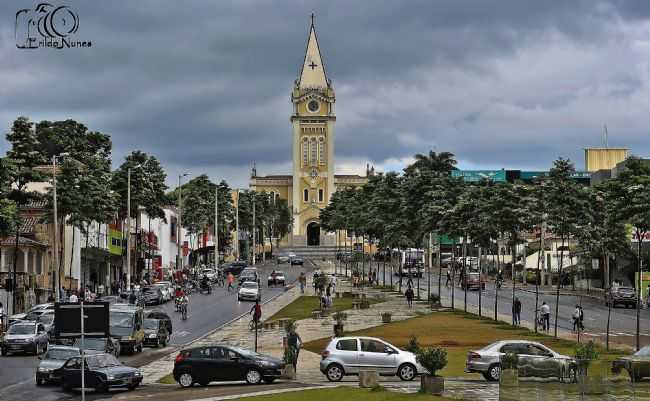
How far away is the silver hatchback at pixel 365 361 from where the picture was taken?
43.0 metres

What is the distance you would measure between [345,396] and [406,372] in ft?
23.1

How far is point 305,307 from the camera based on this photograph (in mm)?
85188

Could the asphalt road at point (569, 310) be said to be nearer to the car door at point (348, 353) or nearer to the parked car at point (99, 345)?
the car door at point (348, 353)

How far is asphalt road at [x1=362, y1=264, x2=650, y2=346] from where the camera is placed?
65062 mm

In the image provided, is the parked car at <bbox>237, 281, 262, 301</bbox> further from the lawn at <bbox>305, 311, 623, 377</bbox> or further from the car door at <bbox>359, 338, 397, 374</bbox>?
the car door at <bbox>359, 338, 397, 374</bbox>

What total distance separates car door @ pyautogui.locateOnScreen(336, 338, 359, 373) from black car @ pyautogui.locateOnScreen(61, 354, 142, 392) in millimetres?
7196

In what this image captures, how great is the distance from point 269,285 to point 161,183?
57.2ft

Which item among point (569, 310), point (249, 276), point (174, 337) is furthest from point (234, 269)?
point (174, 337)

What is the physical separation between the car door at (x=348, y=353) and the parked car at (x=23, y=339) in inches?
739

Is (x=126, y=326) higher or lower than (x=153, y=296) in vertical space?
higher

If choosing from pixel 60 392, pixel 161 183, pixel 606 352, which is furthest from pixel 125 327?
pixel 161 183

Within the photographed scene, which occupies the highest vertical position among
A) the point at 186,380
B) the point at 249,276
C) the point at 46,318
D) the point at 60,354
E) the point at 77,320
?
the point at 77,320

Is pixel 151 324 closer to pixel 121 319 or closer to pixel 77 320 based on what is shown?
pixel 121 319

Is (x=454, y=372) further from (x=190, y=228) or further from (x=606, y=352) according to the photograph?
(x=190, y=228)
